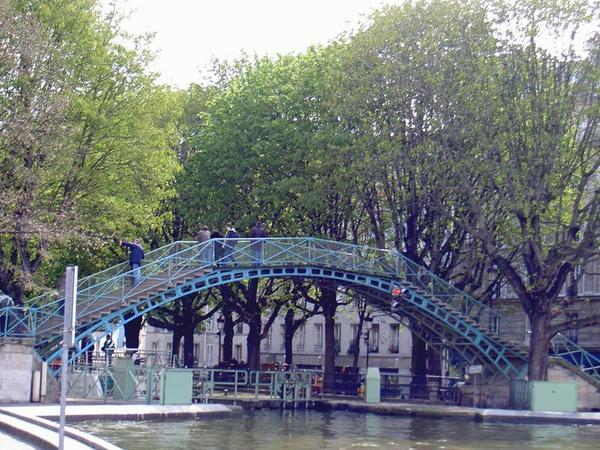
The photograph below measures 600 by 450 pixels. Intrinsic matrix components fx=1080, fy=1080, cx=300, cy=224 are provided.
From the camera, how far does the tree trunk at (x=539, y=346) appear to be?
40375mm

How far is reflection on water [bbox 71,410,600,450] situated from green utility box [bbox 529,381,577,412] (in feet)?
10.00

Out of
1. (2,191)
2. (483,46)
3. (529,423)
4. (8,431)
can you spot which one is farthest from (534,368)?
(8,431)

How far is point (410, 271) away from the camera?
4241cm

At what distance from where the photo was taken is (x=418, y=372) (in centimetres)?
4772

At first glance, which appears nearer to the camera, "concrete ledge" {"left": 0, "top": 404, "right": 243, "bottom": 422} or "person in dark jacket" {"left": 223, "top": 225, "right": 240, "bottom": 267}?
"concrete ledge" {"left": 0, "top": 404, "right": 243, "bottom": 422}

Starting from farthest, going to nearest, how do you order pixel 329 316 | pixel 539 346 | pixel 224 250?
pixel 329 316 < pixel 539 346 < pixel 224 250

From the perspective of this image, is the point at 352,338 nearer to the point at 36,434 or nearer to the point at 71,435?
the point at 71,435

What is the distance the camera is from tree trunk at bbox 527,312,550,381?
132 ft

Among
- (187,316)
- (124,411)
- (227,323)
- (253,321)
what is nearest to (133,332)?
(187,316)

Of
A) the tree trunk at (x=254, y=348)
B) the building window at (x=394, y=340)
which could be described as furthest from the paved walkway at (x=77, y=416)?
the building window at (x=394, y=340)

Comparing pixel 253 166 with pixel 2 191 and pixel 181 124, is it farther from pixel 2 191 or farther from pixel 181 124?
pixel 2 191

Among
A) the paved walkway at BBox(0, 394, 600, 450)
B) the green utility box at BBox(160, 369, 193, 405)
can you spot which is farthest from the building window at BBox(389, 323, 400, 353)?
the green utility box at BBox(160, 369, 193, 405)

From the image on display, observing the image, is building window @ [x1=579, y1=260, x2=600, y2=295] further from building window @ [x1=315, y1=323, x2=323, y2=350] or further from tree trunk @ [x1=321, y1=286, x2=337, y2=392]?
building window @ [x1=315, y1=323, x2=323, y2=350]

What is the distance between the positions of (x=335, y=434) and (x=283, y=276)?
12.2 metres
